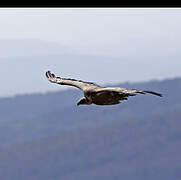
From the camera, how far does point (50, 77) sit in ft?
56.7

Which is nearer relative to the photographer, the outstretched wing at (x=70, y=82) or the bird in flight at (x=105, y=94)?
the bird in flight at (x=105, y=94)

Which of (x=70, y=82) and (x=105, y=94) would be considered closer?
(x=105, y=94)

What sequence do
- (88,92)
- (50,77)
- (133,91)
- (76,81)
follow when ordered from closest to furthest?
(133,91) < (88,92) < (76,81) < (50,77)

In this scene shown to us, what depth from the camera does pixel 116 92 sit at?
41.1 feet

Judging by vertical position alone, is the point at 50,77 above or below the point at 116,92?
below

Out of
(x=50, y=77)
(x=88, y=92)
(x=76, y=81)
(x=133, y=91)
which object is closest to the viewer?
(x=133, y=91)

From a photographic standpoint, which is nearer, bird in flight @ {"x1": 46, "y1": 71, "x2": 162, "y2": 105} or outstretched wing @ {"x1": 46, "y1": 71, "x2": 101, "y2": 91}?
bird in flight @ {"x1": 46, "y1": 71, "x2": 162, "y2": 105}

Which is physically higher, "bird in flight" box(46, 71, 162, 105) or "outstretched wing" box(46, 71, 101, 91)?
"bird in flight" box(46, 71, 162, 105)

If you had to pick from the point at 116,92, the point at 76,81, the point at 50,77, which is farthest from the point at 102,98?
the point at 50,77

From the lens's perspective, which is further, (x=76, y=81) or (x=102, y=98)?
(x=76, y=81)

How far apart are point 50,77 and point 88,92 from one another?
13.4ft

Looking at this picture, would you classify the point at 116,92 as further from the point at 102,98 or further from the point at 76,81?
the point at 76,81

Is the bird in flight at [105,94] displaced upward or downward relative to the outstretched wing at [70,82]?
upward

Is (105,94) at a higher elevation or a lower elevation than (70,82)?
higher
